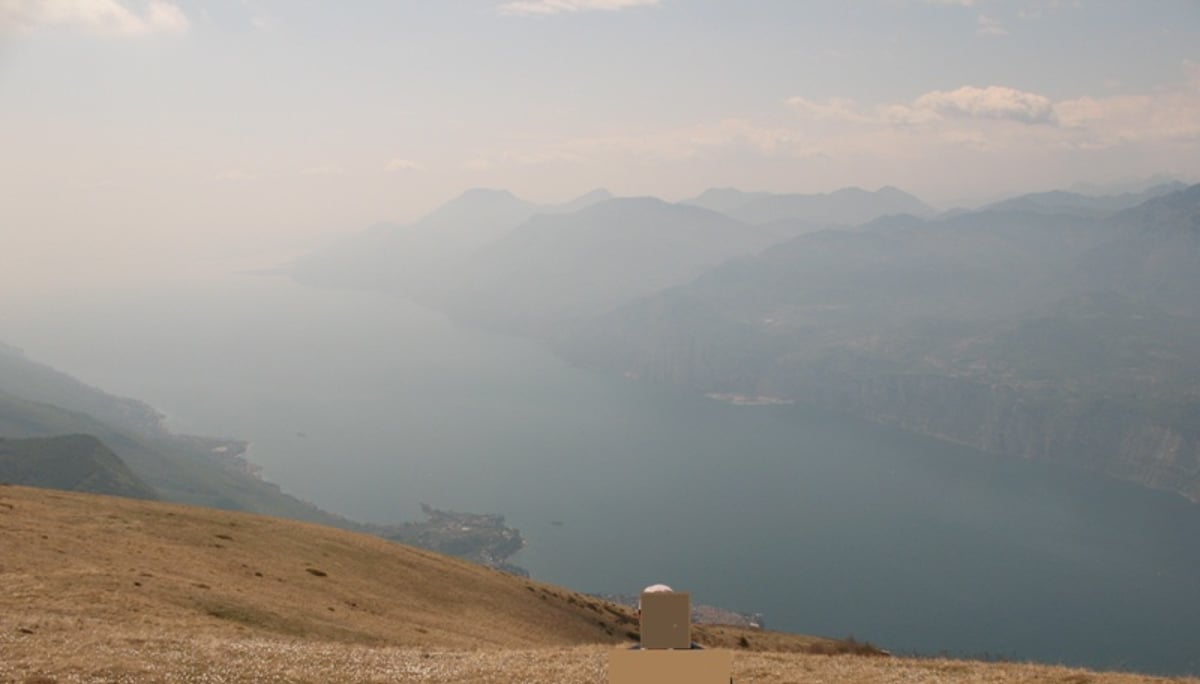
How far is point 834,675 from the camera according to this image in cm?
2641

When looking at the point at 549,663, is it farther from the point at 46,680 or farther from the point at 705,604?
the point at 705,604

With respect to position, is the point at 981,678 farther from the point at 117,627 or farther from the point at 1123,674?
the point at 117,627

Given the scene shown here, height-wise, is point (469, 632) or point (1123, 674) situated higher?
point (1123, 674)

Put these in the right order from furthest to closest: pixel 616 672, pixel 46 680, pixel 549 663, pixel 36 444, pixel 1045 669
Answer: pixel 36 444, pixel 549 663, pixel 1045 669, pixel 46 680, pixel 616 672

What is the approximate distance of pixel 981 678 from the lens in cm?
2500

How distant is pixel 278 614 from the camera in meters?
34.2

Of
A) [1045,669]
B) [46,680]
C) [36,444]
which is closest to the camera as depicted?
[46,680]

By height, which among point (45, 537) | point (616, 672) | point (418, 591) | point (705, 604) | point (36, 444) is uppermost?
point (616, 672)

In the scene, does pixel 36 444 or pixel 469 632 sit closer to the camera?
pixel 469 632

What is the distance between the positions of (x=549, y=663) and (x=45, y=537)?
29.2 metres

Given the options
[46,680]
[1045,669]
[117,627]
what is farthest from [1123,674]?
[117,627]

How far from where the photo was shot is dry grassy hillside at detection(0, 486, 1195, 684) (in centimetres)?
2402

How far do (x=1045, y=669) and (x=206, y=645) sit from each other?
1106 inches

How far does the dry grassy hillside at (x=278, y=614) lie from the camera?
2402 cm
